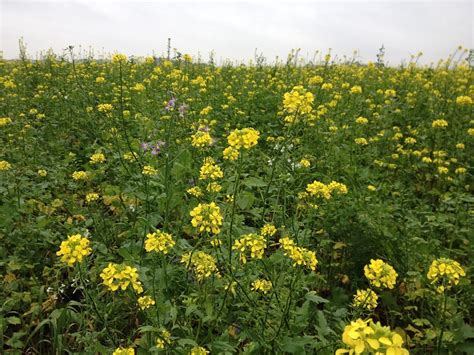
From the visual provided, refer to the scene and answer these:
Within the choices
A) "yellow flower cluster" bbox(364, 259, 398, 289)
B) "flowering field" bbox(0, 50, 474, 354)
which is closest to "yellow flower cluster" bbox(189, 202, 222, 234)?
"flowering field" bbox(0, 50, 474, 354)

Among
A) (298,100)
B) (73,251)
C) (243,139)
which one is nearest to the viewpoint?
(73,251)

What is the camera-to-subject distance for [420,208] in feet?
12.6

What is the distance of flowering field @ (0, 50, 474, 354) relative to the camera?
6.39 feet

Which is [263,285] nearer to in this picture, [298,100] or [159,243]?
[159,243]

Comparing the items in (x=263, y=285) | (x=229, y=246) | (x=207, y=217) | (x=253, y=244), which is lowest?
(x=263, y=285)

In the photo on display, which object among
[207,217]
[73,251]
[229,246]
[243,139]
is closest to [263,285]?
[229,246]

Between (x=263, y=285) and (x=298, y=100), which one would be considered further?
(x=298, y=100)

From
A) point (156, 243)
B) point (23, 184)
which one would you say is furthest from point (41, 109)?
point (156, 243)

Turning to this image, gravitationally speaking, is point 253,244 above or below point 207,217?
below

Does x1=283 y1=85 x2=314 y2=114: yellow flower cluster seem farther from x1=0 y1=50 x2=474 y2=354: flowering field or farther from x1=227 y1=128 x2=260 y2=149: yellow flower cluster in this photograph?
x1=227 y1=128 x2=260 y2=149: yellow flower cluster

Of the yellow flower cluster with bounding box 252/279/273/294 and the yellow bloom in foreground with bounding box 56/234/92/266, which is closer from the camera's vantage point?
the yellow bloom in foreground with bounding box 56/234/92/266

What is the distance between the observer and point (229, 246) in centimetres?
213

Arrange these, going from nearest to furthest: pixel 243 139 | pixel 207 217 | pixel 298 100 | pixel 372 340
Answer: pixel 372 340, pixel 207 217, pixel 243 139, pixel 298 100

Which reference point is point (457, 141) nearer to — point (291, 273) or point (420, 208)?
point (420, 208)
